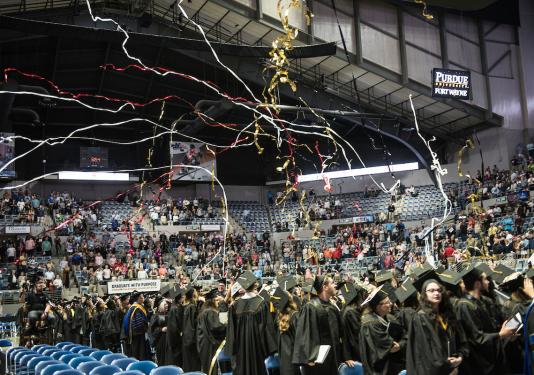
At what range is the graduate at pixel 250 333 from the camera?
8188 millimetres

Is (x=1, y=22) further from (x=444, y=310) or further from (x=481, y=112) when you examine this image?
(x=481, y=112)

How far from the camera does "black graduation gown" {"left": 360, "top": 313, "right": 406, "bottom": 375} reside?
6203mm

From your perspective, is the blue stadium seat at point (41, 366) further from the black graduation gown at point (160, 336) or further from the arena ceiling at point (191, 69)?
the arena ceiling at point (191, 69)

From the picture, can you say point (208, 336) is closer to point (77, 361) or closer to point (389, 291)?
point (77, 361)

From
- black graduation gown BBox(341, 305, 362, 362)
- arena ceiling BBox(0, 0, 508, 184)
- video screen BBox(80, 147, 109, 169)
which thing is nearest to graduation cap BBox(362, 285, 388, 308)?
black graduation gown BBox(341, 305, 362, 362)

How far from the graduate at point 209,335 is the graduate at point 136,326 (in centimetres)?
307

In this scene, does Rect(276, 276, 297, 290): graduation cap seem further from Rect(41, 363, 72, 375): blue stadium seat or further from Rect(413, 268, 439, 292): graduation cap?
Rect(41, 363, 72, 375): blue stadium seat

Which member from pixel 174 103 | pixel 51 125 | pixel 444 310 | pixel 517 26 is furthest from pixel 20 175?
pixel 444 310

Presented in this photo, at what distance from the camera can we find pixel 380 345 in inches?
245

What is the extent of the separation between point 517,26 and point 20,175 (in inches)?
1082

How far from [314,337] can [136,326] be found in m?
6.44

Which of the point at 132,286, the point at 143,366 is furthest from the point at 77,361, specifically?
the point at 132,286

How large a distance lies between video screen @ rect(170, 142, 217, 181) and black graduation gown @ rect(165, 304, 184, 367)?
68.2 ft

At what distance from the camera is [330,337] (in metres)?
7.19
